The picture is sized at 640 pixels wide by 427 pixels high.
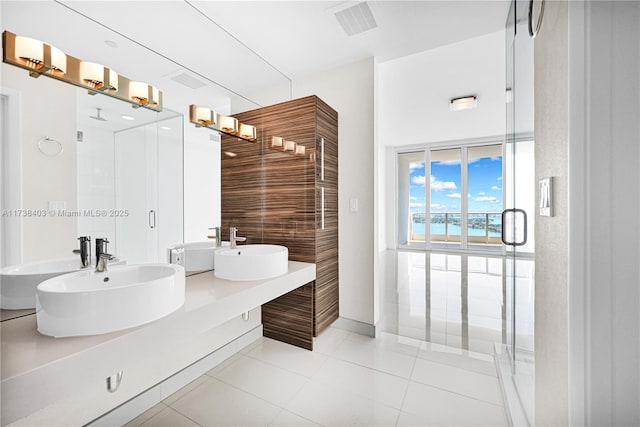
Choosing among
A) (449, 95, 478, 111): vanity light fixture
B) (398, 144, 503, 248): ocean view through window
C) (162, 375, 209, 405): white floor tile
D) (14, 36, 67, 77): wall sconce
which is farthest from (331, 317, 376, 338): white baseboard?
(398, 144, 503, 248): ocean view through window

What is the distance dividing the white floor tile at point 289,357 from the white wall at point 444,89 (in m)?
2.31

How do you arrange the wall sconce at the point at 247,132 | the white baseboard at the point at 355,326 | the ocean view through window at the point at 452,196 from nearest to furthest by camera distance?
the wall sconce at the point at 247,132
the white baseboard at the point at 355,326
the ocean view through window at the point at 452,196

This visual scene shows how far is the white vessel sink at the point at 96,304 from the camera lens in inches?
36.4

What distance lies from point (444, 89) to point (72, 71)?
3621 mm

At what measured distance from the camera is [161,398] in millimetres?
1651

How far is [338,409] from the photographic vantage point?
5.15 ft

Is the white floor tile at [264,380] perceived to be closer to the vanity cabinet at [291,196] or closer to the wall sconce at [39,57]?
the vanity cabinet at [291,196]

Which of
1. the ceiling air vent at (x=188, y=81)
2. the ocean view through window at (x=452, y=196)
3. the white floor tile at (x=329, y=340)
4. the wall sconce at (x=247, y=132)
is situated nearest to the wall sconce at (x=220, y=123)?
the wall sconce at (x=247, y=132)

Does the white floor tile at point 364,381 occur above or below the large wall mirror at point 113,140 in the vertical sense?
below

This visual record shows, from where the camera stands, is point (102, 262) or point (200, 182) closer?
point (102, 262)

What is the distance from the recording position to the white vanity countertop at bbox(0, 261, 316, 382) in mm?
818

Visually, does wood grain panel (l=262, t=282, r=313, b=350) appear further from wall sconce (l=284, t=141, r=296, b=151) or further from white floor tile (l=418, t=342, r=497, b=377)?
wall sconce (l=284, t=141, r=296, b=151)

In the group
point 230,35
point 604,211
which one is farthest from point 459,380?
point 230,35

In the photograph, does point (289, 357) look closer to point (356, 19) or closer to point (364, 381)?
point (364, 381)
